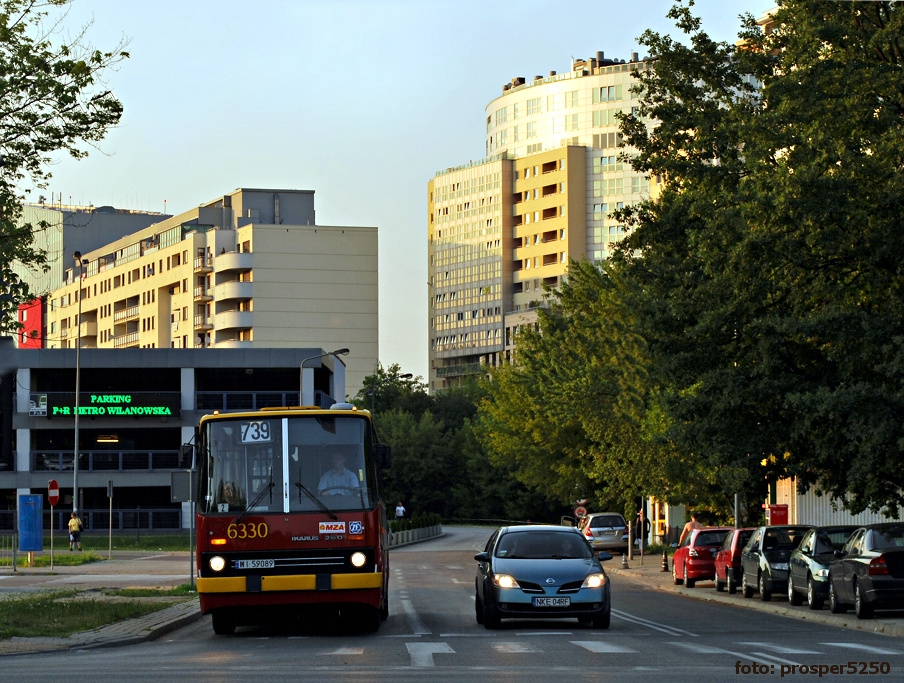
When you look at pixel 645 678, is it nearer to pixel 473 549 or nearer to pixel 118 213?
pixel 473 549

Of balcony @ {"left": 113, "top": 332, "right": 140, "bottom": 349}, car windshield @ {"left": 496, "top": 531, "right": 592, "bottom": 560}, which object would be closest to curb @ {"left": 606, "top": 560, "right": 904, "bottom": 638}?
car windshield @ {"left": 496, "top": 531, "right": 592, "bottom": 560}

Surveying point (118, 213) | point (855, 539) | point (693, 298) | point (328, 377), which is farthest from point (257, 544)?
point (118, 213)

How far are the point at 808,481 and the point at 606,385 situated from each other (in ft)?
76.0

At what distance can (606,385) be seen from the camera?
53.4 metres

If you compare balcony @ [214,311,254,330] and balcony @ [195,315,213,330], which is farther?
balcony @ [195,315,213,330]

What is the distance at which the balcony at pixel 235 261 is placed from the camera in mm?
127062

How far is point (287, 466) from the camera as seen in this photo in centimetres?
1972

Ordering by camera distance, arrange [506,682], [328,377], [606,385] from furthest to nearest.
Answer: [328,377] < [606,385] < [506,682]

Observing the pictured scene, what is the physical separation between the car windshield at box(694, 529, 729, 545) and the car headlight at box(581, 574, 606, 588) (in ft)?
55.8

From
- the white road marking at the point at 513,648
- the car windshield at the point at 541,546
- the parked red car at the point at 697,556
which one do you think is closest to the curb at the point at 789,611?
the parked red car at the point at 697,556

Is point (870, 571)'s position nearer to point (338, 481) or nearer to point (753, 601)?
point (753, 601)

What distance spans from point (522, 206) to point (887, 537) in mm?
148583

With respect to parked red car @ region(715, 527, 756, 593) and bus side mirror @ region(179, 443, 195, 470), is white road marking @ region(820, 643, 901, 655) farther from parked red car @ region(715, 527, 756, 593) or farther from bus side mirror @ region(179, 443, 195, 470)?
parked red car @ region(715, 527, 756, 593)

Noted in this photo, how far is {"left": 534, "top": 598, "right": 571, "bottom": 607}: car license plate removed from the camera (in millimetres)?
20891
